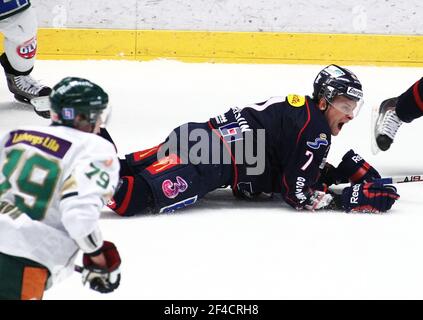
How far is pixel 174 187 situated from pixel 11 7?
6.01ft

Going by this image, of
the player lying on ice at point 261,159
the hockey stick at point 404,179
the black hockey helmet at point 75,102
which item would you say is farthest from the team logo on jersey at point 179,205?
the black hockey helmet at point 75,102

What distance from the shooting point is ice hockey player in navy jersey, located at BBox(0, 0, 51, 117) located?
15.1 ft

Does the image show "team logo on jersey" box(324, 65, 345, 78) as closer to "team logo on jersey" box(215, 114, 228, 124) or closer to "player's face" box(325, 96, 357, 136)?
"player's face" box(325, 96, 357, 136)

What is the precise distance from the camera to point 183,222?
317 centimetres

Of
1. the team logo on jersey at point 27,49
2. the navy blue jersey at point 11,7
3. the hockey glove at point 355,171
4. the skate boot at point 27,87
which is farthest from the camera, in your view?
the skate boot at point 27,87

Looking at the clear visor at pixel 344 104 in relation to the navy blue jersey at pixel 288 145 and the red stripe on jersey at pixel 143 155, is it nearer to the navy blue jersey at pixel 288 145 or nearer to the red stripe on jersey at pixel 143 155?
the navy blue jersey at pixel 288 145

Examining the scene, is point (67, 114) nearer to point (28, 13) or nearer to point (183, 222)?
point (183, 222)

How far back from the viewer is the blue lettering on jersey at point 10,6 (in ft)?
14.9

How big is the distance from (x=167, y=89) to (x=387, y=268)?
2.91 m

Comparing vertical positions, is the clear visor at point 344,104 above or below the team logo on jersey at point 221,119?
above

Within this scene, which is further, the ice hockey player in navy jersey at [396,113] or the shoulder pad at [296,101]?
the ice hockey player in navy jersey at [396,113]

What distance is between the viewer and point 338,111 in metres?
3.31

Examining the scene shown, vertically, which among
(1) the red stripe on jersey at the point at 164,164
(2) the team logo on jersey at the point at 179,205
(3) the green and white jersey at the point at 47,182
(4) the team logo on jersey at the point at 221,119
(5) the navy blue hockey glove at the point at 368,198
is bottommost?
(2) the team logo on jersey at the point at 179,205

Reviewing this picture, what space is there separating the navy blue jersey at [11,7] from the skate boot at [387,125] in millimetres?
1876
